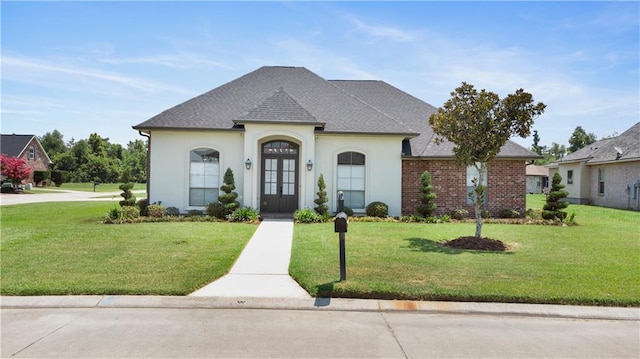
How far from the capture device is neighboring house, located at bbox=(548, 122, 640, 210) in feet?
79.4

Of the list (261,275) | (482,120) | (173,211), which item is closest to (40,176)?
(173,211)

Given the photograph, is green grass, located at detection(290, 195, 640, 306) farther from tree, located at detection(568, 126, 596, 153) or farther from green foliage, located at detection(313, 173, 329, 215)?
tree, located at detection(568, 126, 596, 153)

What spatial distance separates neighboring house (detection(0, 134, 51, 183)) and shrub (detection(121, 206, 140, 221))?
3600 centimetres

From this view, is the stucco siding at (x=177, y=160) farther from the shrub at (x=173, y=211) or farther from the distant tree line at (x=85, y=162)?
the distant tree line at (x=85, y=162)

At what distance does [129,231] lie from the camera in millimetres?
12289

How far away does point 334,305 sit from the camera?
20.1ft

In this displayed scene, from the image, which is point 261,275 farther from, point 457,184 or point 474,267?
point 457,184

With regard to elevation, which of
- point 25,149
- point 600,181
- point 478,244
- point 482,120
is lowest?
point 478,244

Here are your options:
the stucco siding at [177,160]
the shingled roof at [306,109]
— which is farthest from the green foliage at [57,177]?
the stucco siding at [177,160]

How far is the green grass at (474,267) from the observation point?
6422mm

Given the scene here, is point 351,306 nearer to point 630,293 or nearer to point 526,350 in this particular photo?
point 526,350

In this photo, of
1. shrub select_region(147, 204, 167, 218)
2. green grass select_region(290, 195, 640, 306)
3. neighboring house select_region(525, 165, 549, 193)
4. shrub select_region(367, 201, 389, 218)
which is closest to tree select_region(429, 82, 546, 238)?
green grass select_region(290, 195, 640, 306)

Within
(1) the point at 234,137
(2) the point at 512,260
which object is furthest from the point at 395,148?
(2) the point at 512,260

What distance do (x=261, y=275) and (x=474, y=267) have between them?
4147 millimetres
